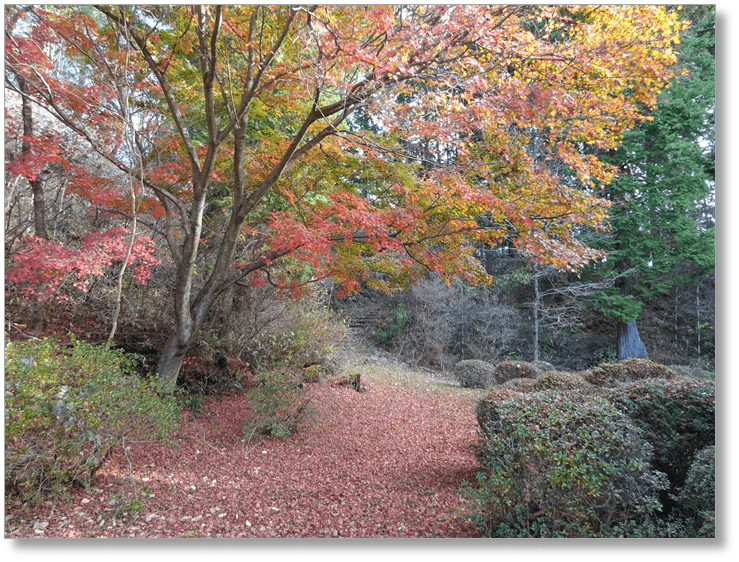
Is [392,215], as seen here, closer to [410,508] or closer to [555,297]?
[410,508]

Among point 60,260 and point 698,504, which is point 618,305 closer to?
point 698,504

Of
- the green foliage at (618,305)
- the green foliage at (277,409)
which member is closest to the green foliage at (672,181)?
the green foliage at (618,305)

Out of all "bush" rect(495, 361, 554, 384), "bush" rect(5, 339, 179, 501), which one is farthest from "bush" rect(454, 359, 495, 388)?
"bush" rect(5, 339, 179, 501)

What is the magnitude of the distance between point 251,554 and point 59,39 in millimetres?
3810

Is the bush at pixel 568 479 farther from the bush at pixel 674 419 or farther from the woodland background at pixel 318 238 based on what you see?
the bush at pixel 674 419

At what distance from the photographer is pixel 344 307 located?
977cm

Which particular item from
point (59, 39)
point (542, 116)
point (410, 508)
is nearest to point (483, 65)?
point (542, 116)

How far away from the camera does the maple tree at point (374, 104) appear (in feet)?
8.56

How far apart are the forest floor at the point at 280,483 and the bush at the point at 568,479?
0.27 metres

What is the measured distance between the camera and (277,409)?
3.66 meters

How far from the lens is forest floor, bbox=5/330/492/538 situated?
197 centimetres

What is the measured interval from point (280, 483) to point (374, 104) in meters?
2.72

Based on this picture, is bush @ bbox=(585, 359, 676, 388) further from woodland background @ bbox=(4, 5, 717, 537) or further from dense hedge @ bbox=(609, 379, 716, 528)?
dense hedge @ bbox=(609, 379, 716, 528)

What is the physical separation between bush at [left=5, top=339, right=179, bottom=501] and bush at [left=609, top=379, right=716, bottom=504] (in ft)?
9.31
